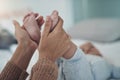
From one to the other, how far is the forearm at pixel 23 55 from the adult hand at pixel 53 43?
9 cm

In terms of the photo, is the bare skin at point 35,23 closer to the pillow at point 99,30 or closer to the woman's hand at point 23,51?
the woman's hand at point 23,51

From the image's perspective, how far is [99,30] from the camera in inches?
70.2

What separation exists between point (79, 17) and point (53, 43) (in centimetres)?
154

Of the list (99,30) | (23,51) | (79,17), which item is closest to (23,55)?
(23,51)

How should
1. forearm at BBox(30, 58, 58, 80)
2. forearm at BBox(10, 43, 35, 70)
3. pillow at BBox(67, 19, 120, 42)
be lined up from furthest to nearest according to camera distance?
pillow at BBox(67, 19, 120, 42)
forearm at BBox(10, 43, 35, 70)
forearm at BBox(30, 58, 58, 80)

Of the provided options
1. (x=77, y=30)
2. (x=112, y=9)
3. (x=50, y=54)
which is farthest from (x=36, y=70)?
(x=112, y=9)

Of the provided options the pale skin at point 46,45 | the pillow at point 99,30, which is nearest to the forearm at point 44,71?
the pale skin at point 46,45

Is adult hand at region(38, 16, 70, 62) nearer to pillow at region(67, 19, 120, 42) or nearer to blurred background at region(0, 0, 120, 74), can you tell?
blurred background at region(0, 0, 120, 74)

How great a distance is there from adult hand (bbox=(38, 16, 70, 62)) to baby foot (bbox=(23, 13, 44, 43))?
84 millimetres

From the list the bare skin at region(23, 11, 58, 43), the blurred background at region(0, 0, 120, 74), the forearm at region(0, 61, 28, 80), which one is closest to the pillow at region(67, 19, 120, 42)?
the blurred background at region(0, 0, 120, 74)

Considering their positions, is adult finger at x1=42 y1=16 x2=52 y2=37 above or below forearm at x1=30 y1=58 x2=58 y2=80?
above

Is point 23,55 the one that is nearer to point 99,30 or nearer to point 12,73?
point 12,73

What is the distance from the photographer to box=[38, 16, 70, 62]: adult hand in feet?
2.41

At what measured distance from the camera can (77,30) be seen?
6.29ft
